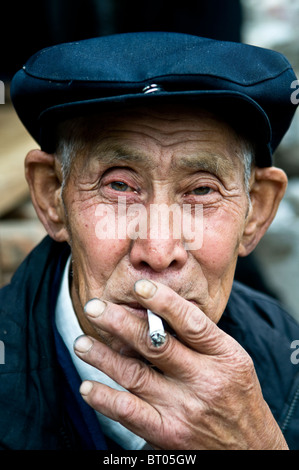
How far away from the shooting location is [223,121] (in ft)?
7.16

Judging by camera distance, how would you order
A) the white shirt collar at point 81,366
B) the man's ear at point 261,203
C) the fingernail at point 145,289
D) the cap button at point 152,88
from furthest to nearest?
the man's ear at point 261,203
the white shirt collar at point 81,366
the cap button at point 152,88
the fingernail at point 145,289

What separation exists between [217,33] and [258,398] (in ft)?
12.6

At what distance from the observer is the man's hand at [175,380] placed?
183cm

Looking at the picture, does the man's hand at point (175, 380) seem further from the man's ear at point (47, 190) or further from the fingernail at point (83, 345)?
the man's ear at point (47, 190)

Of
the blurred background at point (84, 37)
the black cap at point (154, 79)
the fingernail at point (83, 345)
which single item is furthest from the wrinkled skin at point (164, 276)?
the blurred background at point (84, 37)

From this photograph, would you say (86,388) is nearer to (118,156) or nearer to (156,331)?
(156,331)

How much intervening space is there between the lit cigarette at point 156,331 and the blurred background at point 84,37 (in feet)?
7.36

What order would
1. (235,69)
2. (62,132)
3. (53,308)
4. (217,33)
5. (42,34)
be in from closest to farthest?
(235,69), (62,132), (53,308), (217,33), (42,34)

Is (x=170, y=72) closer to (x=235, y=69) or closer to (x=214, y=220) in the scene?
(x=235, y=69)

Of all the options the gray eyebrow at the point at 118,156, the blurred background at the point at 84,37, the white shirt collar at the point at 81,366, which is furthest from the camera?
the blurred background at the point at 84,37

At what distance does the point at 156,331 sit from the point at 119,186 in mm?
678

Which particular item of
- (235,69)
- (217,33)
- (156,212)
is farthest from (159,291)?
(217,33)

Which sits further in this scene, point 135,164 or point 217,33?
point 217,33
